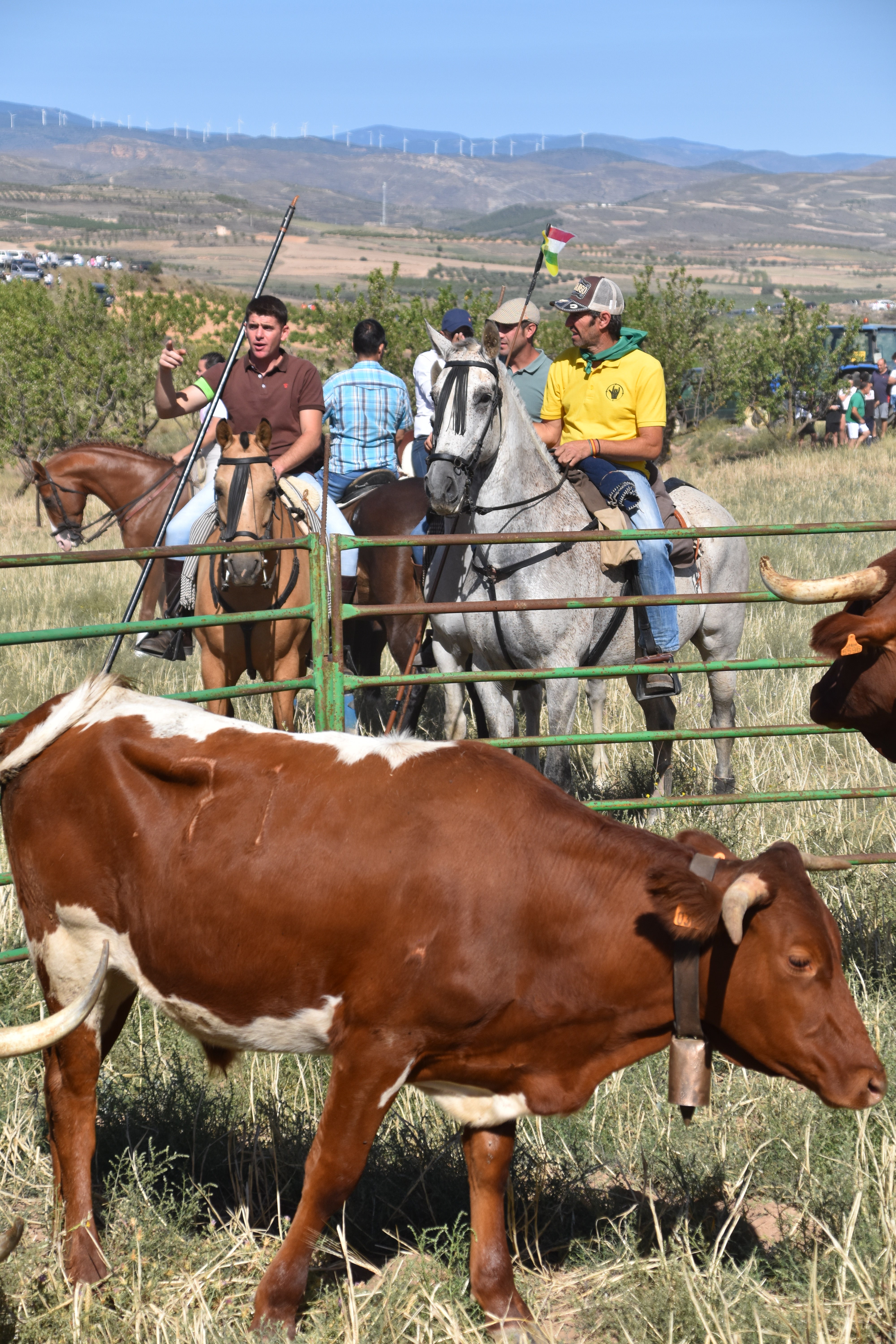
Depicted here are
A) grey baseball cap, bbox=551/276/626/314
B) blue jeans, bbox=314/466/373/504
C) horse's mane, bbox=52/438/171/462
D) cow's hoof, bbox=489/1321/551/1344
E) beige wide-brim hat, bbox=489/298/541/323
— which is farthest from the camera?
horse's mane, bbox=52/438/171/462

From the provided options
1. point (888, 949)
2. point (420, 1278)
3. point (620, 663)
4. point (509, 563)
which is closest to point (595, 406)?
point (509, 563)

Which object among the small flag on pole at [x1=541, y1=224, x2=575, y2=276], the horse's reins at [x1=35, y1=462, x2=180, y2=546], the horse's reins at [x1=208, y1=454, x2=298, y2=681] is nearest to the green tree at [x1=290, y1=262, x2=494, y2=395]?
the horse's reins at [x1=35, y1=462, x2=180, y2=546]

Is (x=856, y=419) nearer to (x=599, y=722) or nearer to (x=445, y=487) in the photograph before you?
(x=599, y=722)

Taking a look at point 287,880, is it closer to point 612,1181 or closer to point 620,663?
point 612,1181

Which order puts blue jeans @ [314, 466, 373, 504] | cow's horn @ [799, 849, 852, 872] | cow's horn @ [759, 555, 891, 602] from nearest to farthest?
→ 1. cow's horn @ [799, 849, 852, 872]
2. cow's horn @ [759, 555, 891, 602]
3. blue jeans @ [314, 466, 373, 504]

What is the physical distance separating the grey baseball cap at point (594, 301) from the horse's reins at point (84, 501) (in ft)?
15.6

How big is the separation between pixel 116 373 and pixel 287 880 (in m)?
20.4

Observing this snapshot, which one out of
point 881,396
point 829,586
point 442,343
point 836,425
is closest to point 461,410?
point 442,343

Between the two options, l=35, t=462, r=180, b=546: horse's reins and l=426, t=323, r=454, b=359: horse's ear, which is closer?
l=426, t=323, r=454, b=359: horse's ear

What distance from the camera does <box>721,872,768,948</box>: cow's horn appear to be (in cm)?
254

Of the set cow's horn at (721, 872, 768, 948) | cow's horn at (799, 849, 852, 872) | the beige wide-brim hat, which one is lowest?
cow's horn at (799, 849, 852, 872)

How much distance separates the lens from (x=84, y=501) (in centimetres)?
1145

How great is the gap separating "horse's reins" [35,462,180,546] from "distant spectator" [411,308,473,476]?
6.81ft

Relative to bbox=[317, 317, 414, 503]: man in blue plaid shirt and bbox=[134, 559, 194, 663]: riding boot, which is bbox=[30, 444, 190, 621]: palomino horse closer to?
bbox=[134, 559, 194, 663]: riding boot
